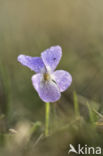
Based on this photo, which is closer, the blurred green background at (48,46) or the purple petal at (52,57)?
the purple petal at (52,57)

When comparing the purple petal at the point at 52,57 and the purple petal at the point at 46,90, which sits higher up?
the purple petal at the point at 52,57

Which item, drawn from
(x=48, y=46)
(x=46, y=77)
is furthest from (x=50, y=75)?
(x=48, y=46)

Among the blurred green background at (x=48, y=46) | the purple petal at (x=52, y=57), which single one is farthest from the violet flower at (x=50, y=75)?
the blurred green background at (x=48, y=46)

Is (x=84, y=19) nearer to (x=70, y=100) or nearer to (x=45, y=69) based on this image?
(x=70, y=100)

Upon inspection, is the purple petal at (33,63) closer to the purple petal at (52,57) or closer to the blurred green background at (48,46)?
the purple petal at (52,57)
